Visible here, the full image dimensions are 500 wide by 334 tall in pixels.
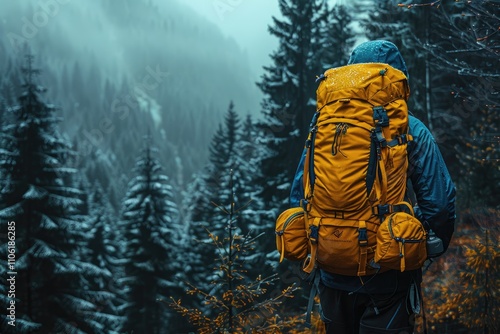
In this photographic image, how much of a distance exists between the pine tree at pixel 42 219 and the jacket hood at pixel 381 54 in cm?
1490

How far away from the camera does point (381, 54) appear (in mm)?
2857

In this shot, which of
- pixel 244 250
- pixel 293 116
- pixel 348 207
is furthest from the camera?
pixel 293 116

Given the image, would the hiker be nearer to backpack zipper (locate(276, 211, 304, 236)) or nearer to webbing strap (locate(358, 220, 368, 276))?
webbing strap (locate(358, 220, 368, 276))

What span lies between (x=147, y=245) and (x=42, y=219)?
28.3 ft

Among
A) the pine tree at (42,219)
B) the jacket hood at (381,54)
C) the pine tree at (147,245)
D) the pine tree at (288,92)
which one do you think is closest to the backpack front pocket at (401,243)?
the jacket hood at (381,54)

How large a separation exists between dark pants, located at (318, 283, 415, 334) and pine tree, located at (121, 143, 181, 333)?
21.3 metres

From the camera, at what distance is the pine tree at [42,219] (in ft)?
49.3

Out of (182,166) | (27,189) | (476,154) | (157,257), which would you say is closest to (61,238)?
(27,189)

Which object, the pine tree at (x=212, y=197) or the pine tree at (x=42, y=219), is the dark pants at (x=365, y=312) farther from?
the pine tree at (x=212, y=197)

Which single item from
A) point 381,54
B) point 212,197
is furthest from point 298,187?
point 212,197

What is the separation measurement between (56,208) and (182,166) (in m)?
161

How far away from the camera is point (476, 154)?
14406 mm

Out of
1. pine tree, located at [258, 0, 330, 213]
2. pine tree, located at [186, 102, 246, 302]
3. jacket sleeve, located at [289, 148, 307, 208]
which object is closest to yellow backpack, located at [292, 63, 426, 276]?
jacket sleeve, located at [289, 148, 307, 208]

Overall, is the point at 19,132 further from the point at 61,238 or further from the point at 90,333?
the point at 90,333
